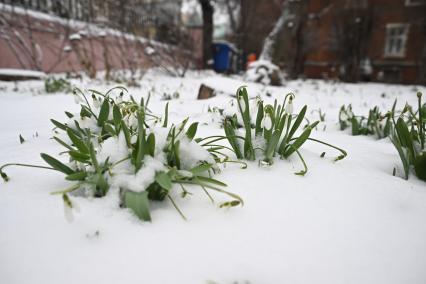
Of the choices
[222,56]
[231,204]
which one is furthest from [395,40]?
[231,204]

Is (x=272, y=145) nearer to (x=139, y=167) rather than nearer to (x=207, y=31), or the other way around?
(x=139, y=167)

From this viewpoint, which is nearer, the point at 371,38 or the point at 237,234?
the point at 237,234

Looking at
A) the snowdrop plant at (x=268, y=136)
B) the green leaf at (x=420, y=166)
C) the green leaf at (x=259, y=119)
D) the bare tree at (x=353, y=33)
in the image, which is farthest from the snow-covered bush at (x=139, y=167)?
the bare tree at (x=353, y=33)

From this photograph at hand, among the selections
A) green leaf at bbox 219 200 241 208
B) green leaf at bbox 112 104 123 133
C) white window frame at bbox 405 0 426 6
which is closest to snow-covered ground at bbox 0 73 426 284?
green leaf at bbox 219 200 241 208

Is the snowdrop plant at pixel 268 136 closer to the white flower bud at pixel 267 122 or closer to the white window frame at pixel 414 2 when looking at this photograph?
the white flower bud at pixel 267 122

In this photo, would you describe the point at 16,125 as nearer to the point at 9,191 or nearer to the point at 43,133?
the point at 43,133

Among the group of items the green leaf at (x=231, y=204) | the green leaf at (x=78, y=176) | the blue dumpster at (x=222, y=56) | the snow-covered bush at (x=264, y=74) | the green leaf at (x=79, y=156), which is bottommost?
the green leaf at (x=231, y=204)
